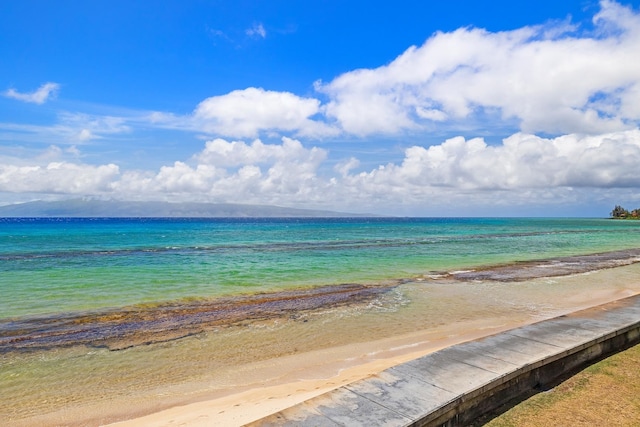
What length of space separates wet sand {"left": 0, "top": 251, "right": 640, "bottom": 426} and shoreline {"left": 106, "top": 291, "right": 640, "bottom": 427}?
27 millimetres

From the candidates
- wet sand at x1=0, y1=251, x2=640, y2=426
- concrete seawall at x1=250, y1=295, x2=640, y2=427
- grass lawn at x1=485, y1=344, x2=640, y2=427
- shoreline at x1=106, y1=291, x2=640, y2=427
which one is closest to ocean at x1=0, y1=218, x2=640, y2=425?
wet sand at x1=0, y1=251, x2=640, y2=426

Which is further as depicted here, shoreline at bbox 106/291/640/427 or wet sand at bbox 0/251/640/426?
wet sand at bbox 0/251/640/426

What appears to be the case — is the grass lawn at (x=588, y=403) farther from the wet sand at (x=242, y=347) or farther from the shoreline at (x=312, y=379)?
the wet sand at (x=242, y=347)

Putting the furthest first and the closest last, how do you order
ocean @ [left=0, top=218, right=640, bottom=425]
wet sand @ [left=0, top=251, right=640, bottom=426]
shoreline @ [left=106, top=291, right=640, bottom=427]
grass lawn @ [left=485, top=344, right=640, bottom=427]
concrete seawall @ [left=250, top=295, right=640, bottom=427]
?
ocean @ [left=0, top=218, right=640, bottom=425]
wet sand @ [left=0, top=251, right=640, bottom=426]
shoreline @ [left=106, top=291, right=640, bottom=427]
grass lawn @ [left=485, top=344, right=640, bottom=427]
concrete seawall @ [left=250, top=295, right=640, bottom=427]

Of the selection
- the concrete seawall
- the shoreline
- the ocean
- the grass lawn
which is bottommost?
the ocean

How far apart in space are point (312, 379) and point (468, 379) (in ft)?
10.7

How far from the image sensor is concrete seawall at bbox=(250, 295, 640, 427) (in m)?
5.11

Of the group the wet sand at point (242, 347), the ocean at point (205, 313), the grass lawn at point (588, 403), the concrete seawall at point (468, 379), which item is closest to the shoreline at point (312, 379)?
the wet sand at point (242, 347)

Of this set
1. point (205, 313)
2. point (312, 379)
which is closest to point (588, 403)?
point (312, 379)

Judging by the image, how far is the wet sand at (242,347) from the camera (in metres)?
7.13

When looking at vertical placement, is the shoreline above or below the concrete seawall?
below

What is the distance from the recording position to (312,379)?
817 centimetres

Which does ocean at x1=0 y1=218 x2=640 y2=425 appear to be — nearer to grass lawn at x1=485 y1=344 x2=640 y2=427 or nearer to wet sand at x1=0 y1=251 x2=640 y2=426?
wet sand at x1=0 y1=251 x2=640 y2=426

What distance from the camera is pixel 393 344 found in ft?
34.0
